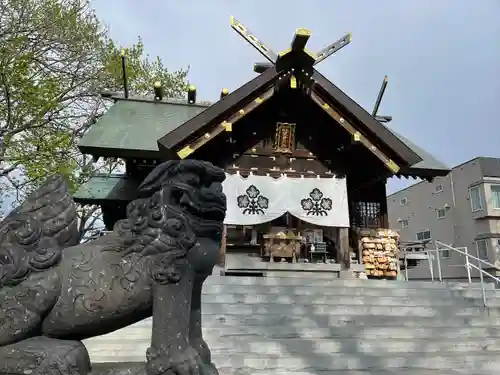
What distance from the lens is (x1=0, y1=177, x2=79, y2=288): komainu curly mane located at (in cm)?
218

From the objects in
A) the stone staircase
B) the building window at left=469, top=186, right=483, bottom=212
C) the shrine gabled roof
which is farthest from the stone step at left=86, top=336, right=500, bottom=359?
the building window at left=469, top=186, right=483, bottom=212

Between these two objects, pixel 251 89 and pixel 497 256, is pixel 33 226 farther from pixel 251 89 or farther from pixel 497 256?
pixel 497 256

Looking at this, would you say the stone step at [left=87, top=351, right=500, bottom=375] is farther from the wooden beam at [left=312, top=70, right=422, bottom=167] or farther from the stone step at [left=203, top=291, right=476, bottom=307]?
the wooden beam at [left=312, top=70, right=422, bottom=167]

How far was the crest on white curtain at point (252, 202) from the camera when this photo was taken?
1106 cm

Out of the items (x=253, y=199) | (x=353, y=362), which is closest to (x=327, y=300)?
(x=353, y=362)

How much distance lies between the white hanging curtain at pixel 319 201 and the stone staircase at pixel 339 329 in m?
2.37

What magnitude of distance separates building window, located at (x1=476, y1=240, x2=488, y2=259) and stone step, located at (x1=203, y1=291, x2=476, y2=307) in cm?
1968

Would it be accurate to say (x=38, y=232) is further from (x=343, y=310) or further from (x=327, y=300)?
(x=327, y=300)

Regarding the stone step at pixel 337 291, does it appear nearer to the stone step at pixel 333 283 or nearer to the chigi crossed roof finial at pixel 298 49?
the stone step at pixel 333 283

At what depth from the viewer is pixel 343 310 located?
7641 mm

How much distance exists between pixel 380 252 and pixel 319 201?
219 cm

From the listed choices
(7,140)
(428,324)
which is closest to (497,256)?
(428,324)

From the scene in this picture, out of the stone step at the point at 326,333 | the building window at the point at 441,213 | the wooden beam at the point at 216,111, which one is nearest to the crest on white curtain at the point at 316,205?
the wooden beam at the point at 216,111

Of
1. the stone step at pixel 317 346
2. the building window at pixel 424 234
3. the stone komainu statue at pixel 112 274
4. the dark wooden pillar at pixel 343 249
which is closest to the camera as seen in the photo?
the stone komainu statue at pixel 112 274
